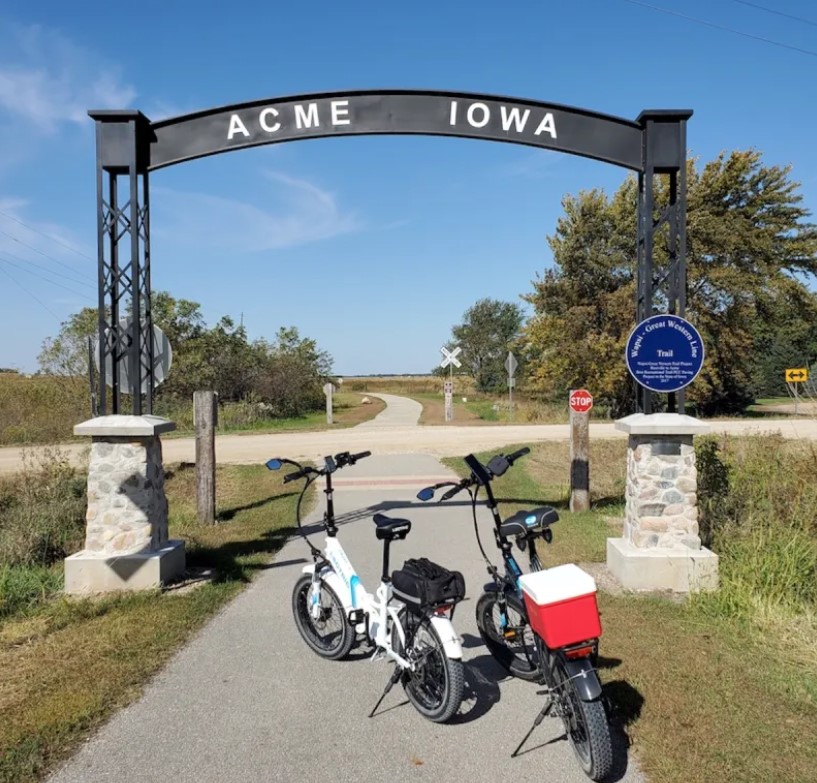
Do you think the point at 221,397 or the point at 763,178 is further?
the point at 221,397

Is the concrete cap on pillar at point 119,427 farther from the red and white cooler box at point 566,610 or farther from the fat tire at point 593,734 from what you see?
the fat tire at point 593,734

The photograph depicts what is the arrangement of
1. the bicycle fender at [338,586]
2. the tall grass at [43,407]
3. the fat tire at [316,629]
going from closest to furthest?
the bicycle fender at [338,586] < the fat tire at [316,629] < the tall grass at [43,407]

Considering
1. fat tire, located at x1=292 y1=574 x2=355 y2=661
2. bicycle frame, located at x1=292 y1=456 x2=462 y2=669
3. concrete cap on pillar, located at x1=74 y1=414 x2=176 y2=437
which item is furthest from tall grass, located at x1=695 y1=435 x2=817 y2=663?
concrete cap on pillar, located at x1=74 y1=414 x2=176 y2=437

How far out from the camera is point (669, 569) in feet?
19.5

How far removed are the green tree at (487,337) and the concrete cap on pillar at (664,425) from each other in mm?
47331

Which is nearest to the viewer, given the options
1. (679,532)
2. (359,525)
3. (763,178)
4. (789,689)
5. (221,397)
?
(789,689)

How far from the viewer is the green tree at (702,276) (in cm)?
2781

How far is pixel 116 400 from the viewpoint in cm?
651

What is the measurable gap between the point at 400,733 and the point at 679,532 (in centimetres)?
357

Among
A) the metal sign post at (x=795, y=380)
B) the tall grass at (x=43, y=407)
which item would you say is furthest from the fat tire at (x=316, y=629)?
the tall grass at (x=43, y=407)

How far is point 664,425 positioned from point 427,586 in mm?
3453

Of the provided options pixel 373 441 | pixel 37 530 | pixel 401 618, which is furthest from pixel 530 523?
pixel 373 441

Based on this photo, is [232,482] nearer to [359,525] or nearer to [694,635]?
[359,525]

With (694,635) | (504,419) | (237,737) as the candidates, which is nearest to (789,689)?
(694,635)
